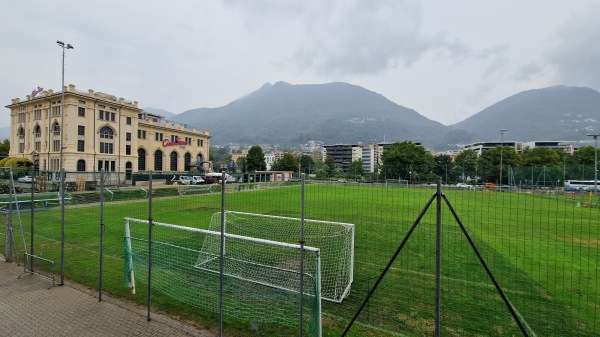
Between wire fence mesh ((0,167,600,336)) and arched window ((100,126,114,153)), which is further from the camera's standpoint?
arched window ((100,126,114,153))

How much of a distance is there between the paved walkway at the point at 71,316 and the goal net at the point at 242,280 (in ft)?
2.02

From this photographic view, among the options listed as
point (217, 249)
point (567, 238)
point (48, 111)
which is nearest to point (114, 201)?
point (217, 249)

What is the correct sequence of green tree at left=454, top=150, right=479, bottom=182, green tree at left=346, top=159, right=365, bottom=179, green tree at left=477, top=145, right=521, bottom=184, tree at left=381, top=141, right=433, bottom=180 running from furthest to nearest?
green tree at left=454, top=150, right=479, bottom=182 → tree at left=381, top=141, right=433, bottom=180 → green tree at left=477, top=145, right=521, bottom=184 → green tree at left=346, top=159, right=365, bottom=179

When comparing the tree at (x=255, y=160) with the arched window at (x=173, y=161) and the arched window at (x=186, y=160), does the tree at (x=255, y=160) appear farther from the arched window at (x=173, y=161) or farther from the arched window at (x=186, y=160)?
the arched window at (x=173, y=161)

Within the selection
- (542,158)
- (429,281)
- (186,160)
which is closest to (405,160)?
(542,158)

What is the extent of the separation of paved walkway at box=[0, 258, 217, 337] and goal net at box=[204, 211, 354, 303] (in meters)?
1.58

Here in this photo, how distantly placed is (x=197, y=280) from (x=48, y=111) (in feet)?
160

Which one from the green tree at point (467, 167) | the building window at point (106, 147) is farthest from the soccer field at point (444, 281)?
the green tree at point (467, 167)

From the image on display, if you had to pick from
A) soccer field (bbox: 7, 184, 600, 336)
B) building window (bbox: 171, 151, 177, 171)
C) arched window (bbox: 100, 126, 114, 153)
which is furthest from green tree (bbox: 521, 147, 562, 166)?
arched window (bbox: 100, 126, 114, 153)

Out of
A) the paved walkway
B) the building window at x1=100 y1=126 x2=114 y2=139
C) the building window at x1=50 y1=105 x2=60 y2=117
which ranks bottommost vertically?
the paved walkway

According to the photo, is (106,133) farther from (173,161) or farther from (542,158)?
(542,158)

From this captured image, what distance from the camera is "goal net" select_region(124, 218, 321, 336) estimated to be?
472 centimetres

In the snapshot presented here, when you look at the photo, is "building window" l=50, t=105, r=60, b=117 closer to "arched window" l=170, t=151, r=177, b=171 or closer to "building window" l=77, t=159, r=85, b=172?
"building window" l=77, t=159, r=85, b=172

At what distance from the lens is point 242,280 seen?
6.12m
